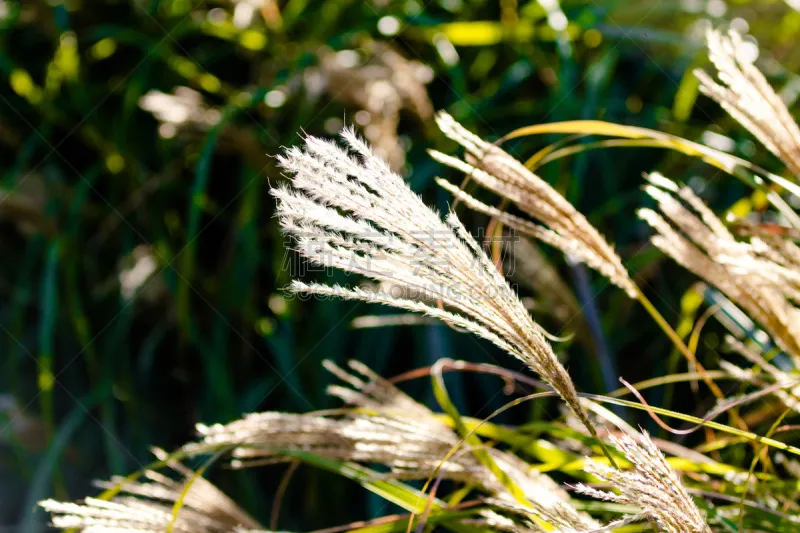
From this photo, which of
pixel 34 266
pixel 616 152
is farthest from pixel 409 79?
pixel 34 266

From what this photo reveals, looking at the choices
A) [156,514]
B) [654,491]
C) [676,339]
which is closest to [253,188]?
[156,514]

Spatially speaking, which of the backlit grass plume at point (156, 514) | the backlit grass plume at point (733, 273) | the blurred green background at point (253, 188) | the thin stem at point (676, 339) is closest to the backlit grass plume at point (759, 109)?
the backlit grass plume at point (733, 273)

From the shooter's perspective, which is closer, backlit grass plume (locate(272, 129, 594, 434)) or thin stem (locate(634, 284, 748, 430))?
backlit grass plume (locate(272, 129, 594, 434))

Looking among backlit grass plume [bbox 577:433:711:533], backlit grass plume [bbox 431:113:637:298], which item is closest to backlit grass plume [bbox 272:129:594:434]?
backlit grass plume [bbox 577:433:711:533]

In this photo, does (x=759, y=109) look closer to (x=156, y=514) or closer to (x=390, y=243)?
(x=390, y=243)

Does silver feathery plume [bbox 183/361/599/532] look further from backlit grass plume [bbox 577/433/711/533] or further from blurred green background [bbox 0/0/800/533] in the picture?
blurred green background [bbox 0/0/800/533]

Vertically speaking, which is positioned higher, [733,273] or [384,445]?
[733,273]
